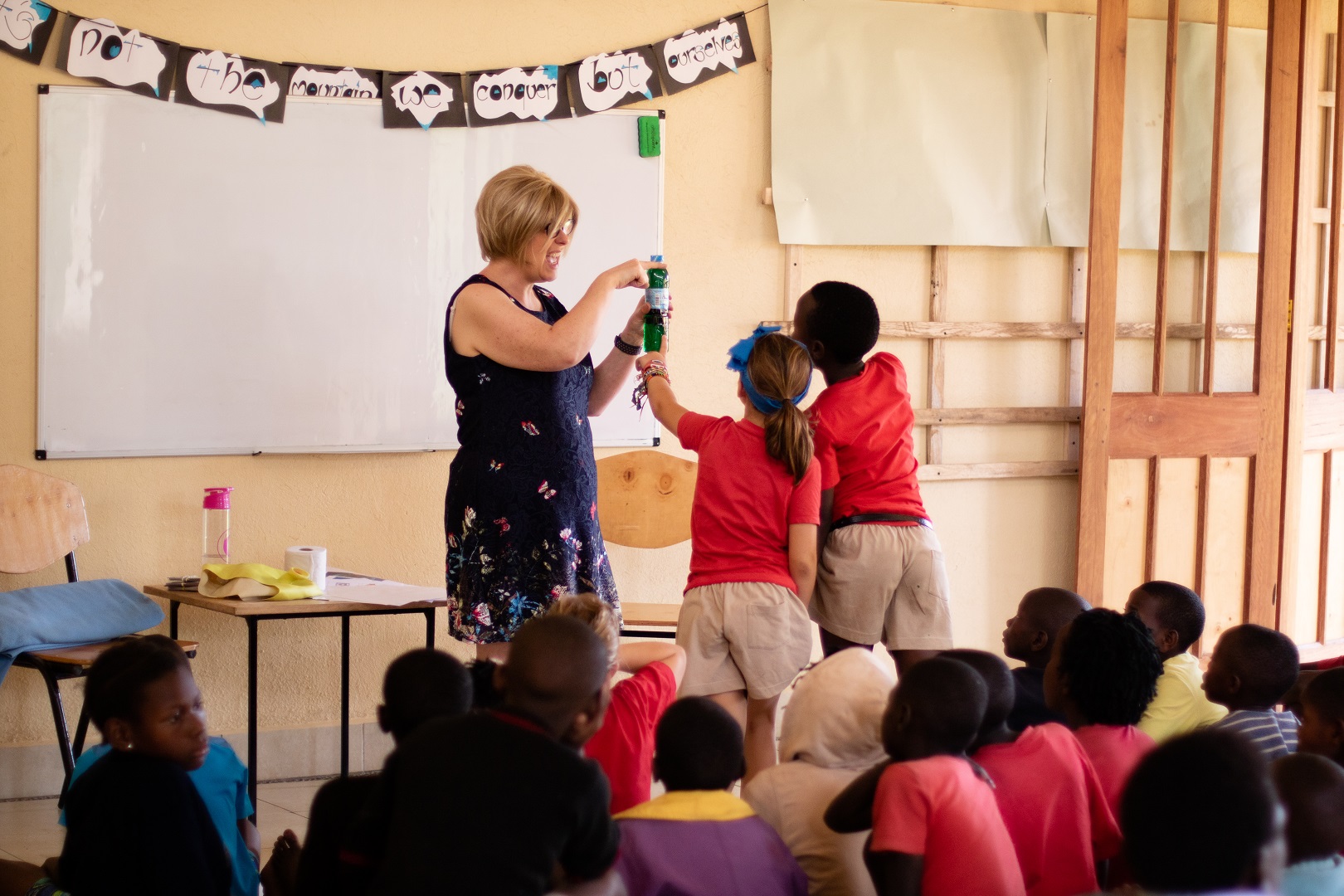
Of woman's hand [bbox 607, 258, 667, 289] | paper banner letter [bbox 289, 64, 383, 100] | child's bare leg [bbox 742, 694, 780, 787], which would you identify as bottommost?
child's bare leg [bbox 742, 694, 780, 787]

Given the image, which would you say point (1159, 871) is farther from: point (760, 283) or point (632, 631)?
point (760, 283)

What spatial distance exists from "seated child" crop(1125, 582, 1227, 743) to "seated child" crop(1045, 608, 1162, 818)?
0.14 meters

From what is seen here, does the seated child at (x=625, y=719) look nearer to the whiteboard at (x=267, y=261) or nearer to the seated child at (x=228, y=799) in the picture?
the seated child at (x=228, y=799)

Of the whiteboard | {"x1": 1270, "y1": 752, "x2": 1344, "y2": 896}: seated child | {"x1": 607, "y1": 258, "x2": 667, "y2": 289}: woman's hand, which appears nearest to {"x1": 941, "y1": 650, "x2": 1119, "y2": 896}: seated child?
{"x1": 1270, "y1": 752, "x2": 1344, "y2": 896}: seated child

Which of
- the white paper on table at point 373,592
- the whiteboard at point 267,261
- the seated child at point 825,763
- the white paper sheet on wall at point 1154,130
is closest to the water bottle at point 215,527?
the whiteboard at point 267,261

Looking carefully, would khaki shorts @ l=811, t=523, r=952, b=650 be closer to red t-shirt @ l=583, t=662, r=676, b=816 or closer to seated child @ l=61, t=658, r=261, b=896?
red t-shirt @ l=583, t=662, r=676, b=816

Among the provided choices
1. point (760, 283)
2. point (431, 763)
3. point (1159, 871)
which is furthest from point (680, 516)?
point (1159, 871)

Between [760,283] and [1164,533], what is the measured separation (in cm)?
156

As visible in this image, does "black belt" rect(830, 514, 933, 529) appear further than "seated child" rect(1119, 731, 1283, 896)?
Yes

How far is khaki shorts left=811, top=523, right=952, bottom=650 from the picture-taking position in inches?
96.1

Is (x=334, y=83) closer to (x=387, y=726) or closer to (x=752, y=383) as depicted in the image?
(x=752, y=383)

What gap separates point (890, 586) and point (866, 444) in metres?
0.27

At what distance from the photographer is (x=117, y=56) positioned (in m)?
3.30

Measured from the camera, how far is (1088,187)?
164 inches
